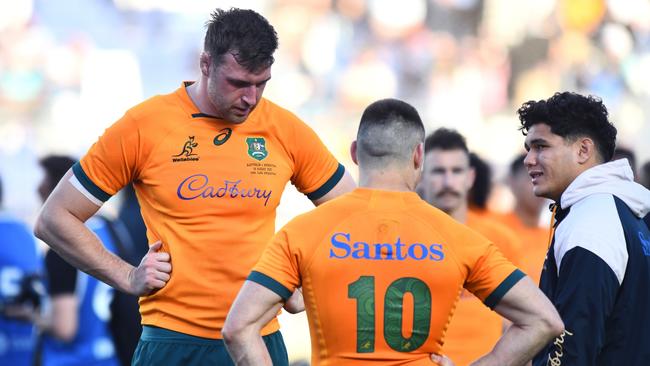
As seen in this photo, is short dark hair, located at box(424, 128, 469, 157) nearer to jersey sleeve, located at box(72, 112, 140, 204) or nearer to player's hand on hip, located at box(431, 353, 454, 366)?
jersey sleeve, located at box(72, 112, 140, 204)

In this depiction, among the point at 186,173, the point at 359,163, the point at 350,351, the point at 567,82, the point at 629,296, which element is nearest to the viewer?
the point at 350,351

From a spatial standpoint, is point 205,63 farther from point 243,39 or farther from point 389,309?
point 389,309

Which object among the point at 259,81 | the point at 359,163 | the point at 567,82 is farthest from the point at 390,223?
the point at 567,82

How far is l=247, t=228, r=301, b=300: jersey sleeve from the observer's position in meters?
3.92

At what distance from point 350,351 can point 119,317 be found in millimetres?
3670

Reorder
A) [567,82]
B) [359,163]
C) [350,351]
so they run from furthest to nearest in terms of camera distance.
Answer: [567,82] → [359,163] → [350,351]

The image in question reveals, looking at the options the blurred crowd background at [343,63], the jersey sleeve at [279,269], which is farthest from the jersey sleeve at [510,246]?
the blurred crowd background at [343,63]

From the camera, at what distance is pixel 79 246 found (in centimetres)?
484

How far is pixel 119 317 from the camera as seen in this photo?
7.31 m

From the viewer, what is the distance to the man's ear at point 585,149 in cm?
480

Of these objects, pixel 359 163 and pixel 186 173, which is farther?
pixel 186 173

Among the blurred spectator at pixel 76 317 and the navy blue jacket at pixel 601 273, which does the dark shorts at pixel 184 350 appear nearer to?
the navy blue jacket at pixel 601 273

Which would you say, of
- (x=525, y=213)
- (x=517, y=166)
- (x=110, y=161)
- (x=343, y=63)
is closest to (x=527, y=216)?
(x=525, y=213)

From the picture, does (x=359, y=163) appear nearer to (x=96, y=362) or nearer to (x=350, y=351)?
(x=350, y=351)
